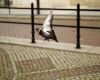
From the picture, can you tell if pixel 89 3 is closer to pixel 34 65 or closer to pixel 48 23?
pixel 48 23

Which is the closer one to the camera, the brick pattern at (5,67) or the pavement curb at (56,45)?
the brick pattern at (5,67)

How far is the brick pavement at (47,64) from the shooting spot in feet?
24.1

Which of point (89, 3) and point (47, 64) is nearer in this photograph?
point (47, 64)

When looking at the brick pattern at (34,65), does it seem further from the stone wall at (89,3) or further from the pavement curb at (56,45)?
the stone wall at (89,3)

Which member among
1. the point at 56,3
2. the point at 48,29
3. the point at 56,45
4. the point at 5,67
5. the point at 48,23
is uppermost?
the point at 56,3

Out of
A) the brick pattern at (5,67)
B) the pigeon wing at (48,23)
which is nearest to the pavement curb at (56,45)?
the pigeon wing at (48,23)

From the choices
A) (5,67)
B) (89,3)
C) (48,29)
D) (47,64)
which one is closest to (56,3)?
(89,3)

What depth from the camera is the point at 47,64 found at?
8250 millimetres

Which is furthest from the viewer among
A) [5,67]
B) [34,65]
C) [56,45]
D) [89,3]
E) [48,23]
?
[89,3]

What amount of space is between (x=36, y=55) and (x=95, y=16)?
9395 mm

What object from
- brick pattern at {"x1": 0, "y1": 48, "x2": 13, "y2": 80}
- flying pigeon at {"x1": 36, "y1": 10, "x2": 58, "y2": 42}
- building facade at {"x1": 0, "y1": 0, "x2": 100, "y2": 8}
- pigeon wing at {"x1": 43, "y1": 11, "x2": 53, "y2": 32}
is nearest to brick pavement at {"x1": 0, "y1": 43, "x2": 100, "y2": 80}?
brick pattern at {"x1": 0, "y1": 48, "x2": 13, "y2": 80}

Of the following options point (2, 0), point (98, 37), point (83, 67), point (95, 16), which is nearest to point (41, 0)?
point (2, 0)

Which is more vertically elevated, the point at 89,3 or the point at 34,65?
the point at 89,3

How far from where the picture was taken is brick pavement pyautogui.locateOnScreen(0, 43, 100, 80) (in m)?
7.34
